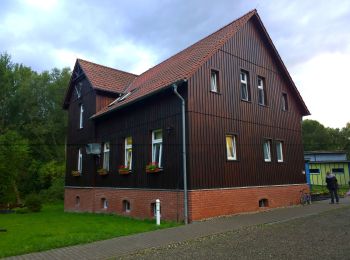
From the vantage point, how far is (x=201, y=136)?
13.9 m

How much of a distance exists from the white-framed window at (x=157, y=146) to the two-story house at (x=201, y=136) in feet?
0.15

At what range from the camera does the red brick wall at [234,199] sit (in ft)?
42.7

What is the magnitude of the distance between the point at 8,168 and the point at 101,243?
21.7m

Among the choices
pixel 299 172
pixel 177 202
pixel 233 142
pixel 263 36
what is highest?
pixel 263 36

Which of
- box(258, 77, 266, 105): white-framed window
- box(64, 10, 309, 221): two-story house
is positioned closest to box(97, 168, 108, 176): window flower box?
box(64, 10, 309, 221): two-story house

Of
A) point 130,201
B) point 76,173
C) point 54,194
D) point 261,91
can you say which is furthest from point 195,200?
point 54,194

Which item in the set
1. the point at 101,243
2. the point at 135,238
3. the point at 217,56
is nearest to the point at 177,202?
the point at 135,238

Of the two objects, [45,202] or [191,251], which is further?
[45,202]

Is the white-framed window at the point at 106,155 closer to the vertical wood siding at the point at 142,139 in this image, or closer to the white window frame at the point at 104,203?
the vertical wood siding at the point at 142,139

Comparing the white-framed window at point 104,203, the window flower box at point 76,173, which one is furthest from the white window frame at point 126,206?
the window flower box at point 76,173

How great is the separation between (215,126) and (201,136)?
1060mm

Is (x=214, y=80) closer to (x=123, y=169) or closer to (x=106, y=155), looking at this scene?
(x=123, y=169)

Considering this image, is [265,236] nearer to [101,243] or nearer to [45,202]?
[101,243]

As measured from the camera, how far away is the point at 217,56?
15.6 meters
